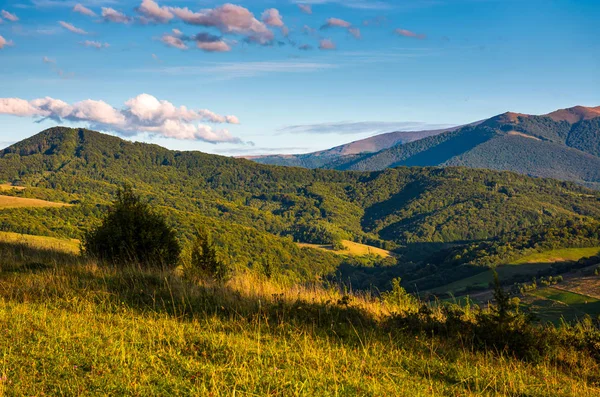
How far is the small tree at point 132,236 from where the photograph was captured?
1370 cm

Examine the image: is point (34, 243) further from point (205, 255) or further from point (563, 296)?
point (563, 296)

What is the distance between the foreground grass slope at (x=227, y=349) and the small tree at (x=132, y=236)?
227 inches

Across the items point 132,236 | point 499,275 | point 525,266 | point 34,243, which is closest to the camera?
point 34,243

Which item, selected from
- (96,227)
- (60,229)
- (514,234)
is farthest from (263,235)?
(96,227)

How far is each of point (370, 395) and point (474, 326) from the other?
338 centimetres

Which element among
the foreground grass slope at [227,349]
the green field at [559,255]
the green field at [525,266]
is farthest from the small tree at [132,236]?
the green field at [559,255]

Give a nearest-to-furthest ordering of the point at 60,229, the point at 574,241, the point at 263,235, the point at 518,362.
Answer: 1. the point at 518,362
2. the point at 60,229
3. the point at 574,241
4. the point at 263,235

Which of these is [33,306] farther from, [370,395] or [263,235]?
[263,235]

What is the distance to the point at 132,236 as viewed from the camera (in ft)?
47.2

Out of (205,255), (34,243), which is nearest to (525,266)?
(205,255)

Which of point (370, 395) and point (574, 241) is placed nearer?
point (370, 395)

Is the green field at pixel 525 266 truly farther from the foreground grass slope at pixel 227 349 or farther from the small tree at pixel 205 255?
the foreground grass slope at pixel 227 349

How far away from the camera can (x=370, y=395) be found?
3904mm

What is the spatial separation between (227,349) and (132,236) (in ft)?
35.4
